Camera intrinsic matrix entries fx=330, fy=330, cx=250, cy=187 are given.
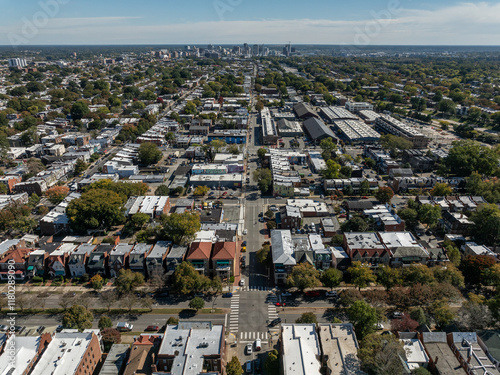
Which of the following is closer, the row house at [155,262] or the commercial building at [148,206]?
the row house at [155,262]

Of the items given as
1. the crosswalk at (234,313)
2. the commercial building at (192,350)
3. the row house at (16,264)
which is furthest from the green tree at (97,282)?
the crosswalk at (234,313)

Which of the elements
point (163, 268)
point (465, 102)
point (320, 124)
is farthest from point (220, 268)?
point (465, 102)

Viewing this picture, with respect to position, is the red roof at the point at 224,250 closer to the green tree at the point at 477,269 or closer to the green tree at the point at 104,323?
the green tree at the point at 104,323

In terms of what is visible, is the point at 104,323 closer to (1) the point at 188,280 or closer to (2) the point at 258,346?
(1) the point at 188,280

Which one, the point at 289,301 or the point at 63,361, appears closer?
the point at 63,361

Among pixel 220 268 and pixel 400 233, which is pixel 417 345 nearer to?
pixel 400 233

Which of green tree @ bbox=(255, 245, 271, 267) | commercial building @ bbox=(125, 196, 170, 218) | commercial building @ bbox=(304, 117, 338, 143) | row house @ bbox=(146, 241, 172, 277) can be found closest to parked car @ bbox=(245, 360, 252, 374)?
green tree @ bbox=(255, 245, 271, 267)
